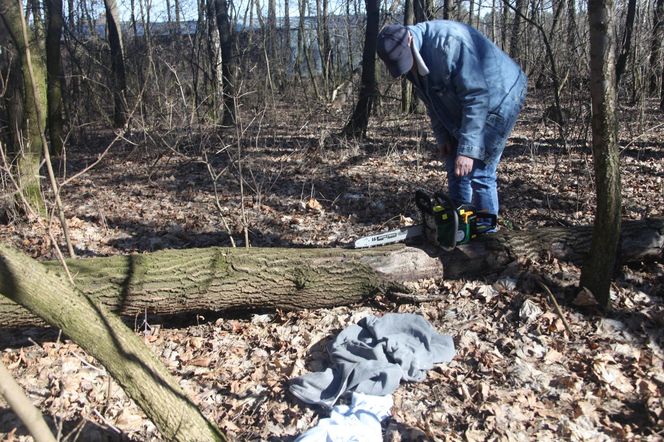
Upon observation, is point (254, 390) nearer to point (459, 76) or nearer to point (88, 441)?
point (88, 441)

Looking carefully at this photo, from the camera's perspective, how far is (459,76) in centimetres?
384

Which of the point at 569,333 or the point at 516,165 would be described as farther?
the point at 516,165

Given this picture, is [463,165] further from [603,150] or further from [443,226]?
[603,150]

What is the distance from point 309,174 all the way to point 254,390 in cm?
508

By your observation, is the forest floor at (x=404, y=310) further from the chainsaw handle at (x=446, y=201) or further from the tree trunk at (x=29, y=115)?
the chainsaw handle at (x=446, y=201)

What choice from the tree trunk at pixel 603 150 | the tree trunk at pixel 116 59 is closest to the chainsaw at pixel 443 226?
the tree trunk at pixel 603 150

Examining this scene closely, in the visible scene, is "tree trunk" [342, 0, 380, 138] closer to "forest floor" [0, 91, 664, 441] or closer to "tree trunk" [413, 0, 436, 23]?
"tree trunk" [413, 0, 436, 23]

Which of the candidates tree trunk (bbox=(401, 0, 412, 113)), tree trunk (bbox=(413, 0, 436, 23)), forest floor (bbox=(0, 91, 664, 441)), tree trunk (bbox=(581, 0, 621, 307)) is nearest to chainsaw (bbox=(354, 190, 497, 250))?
forest floor (bbox=(0, 91, 664, 441))

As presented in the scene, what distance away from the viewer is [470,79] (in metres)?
3.82

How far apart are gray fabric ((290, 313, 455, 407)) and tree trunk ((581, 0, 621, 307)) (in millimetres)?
1129

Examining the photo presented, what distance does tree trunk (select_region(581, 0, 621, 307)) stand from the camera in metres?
3.07

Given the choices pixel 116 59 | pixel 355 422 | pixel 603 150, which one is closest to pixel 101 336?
pixel 355 422

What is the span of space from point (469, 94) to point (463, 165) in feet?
1.72

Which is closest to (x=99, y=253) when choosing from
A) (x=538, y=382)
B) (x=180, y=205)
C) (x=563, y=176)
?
(x=180, y=205)
